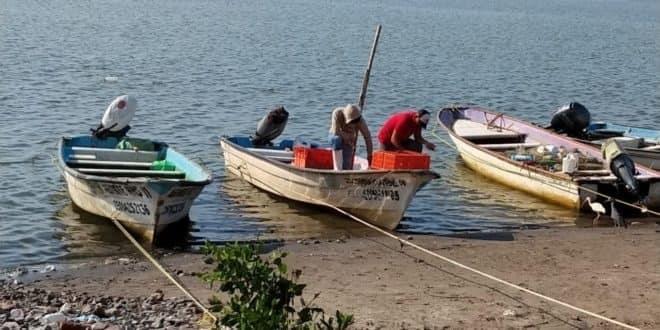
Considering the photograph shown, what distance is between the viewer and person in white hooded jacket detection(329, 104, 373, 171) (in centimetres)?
1432

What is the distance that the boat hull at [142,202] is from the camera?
12.7 m

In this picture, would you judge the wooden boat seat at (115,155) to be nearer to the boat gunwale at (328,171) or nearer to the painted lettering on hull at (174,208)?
the boat gunwale at (328,171)

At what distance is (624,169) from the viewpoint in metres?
15.1

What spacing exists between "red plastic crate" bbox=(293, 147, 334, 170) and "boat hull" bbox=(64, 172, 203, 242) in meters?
2.36

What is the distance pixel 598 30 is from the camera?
72125mm

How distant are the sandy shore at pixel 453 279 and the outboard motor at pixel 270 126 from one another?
377 centimetres

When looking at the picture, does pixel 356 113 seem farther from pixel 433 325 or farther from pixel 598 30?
pixel 598 30

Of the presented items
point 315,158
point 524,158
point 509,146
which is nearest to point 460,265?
point 315,158

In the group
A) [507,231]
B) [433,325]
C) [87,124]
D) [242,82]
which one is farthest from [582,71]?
[433,325]

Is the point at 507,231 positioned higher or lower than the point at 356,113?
lower

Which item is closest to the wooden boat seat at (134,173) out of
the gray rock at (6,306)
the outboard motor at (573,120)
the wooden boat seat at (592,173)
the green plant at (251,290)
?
the gray rock at (6,306)

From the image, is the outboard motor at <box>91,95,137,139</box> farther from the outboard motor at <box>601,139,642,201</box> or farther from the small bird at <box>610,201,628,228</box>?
the small bird at <box>610,201,628,228</box>

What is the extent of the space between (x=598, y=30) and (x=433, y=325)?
66.8 m

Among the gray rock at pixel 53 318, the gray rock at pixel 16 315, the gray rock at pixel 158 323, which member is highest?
the gray rock at pixel 53 318
